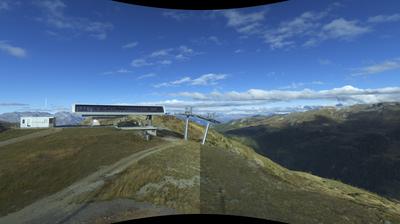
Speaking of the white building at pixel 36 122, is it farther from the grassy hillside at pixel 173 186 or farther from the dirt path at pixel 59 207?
the dirt path at pixel 59 207

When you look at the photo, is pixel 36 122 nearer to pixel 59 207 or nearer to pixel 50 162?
pixel 50 162

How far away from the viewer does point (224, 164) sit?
3594 cm

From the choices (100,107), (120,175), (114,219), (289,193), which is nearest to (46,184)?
(120,175)

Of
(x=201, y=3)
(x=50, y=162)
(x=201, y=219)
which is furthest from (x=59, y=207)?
(x=201, y=3)

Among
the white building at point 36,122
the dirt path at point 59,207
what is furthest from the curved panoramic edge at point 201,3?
the white building at point 36,122

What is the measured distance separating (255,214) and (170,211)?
203 inches

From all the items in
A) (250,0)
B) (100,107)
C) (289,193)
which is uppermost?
(250,0)

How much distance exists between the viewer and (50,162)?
29062mm

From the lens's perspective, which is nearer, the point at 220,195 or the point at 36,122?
the point at 220,195

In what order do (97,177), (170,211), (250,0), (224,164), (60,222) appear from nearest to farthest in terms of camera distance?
(250,0) → (60,222) → (170,211) → (97,177) → (224,164)

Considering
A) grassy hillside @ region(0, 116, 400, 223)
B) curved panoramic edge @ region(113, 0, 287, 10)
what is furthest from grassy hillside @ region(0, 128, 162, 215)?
curved panoramic edge @ region(113, 0, 287, 10)

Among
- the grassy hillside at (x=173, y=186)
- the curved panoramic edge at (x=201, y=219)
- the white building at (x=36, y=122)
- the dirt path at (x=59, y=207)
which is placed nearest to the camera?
the curved panoramic edge at (x=201, y=219)

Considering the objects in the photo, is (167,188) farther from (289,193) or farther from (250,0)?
(250,0)

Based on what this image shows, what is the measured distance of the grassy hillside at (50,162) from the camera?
21703mm
